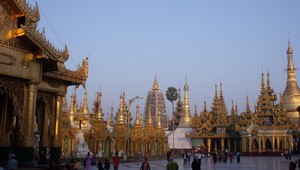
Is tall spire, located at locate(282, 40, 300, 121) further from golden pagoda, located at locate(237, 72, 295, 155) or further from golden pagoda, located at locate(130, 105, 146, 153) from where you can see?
golden pagoda, located at locate(130, 105, 146, 153)

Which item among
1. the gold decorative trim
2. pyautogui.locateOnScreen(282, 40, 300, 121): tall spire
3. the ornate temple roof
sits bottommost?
the gold decorative trim

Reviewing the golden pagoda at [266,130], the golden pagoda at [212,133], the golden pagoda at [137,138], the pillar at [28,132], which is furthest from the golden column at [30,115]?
the golden pagoda at [212,133]

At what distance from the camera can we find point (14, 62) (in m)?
14.7

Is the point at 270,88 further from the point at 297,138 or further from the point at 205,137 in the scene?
the point at 205,137

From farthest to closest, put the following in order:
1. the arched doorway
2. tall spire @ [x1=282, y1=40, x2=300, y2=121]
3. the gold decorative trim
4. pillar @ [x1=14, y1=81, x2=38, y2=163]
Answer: tall spire @ [x1=282, y1=40, x2=300, y2=121], the arched doorway, pillar @ [x1=14, y1=81, x2=38, y2=163], the gold decorative trim

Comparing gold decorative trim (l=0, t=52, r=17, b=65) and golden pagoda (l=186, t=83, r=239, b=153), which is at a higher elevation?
gold decorative trim (l=0, t=52, r=17, b=65)

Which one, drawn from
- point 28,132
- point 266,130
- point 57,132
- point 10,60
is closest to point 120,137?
point 57,132

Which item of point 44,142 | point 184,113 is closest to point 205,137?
point 184,113

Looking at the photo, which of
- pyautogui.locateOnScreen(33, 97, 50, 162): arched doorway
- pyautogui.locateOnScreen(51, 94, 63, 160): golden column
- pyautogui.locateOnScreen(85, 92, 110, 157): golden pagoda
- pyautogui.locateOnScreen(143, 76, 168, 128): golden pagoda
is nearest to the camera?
pyautogui.locateOnScreen(33, 97, 50, 162): arched doorway

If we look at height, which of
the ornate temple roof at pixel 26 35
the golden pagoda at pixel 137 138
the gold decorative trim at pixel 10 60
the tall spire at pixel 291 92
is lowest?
the golden pagoda at pixel 137 138

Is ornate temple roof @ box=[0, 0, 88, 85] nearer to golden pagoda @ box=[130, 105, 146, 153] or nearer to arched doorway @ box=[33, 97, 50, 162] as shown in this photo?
arched doorway @ box=[33, 97, 50, 162]

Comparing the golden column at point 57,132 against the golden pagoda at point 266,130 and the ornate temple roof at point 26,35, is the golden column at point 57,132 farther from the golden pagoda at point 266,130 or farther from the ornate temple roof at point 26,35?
the golden pagoda at point 266,130

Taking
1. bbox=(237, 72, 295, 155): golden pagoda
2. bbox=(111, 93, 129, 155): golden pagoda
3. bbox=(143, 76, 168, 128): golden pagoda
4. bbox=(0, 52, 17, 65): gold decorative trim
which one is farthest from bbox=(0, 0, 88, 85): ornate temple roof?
bbox=(143, 76, 168, 128): golden pagoda

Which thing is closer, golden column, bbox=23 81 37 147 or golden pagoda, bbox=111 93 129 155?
golden column, bbox=23 81 37 147
